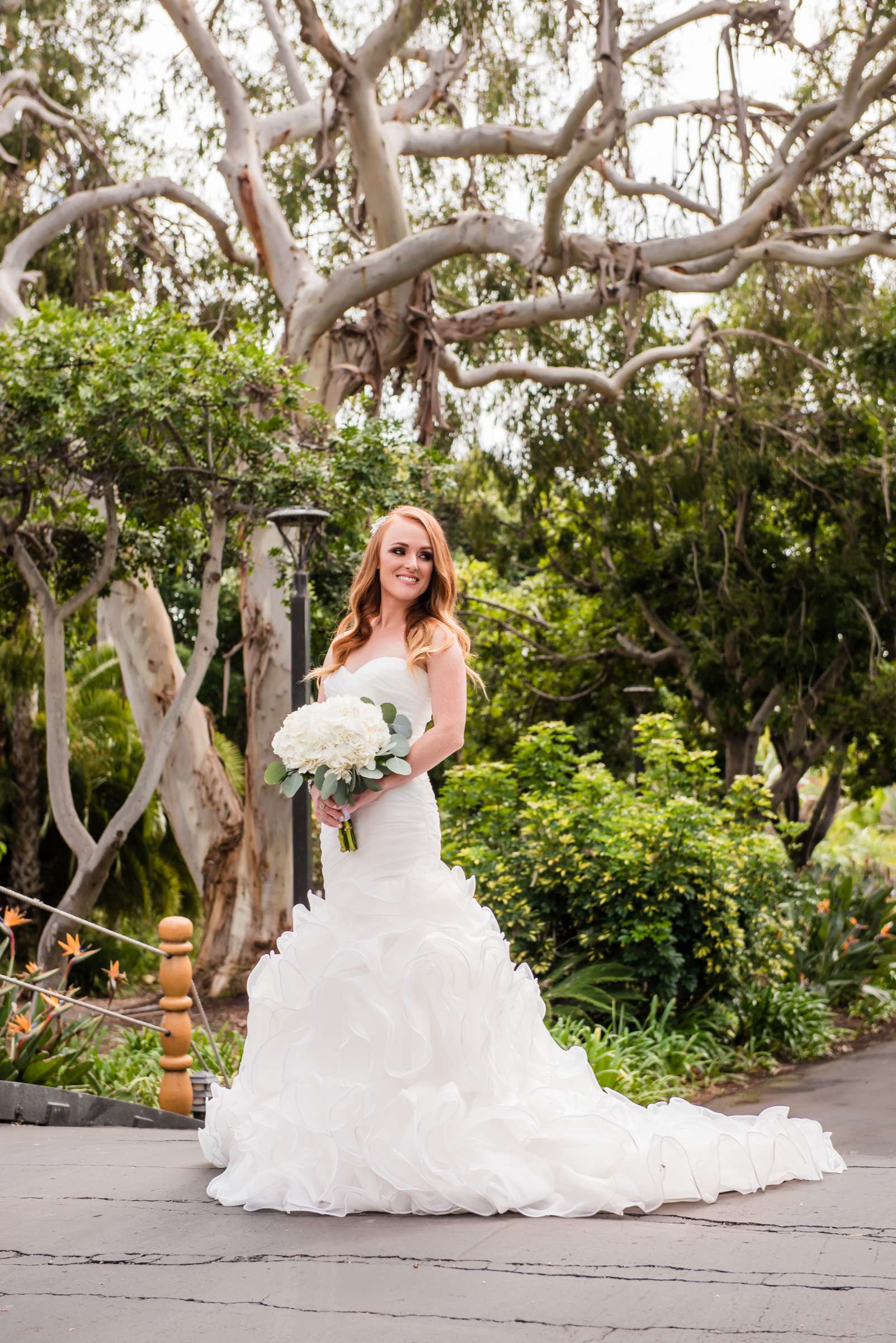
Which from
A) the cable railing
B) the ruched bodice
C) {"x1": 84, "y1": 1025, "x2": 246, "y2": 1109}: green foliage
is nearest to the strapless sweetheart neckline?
the ruched bodice

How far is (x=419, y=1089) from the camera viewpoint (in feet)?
12.6

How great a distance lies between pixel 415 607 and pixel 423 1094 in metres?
1.56

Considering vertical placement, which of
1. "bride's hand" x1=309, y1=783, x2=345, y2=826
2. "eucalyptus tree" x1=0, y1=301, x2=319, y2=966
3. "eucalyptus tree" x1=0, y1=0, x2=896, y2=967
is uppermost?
"eucalyptus tree" x1=0, y1=0, x2=896, y2=967

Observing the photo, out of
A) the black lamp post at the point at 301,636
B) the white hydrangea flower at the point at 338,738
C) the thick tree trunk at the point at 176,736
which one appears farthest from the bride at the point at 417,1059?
the thick tree trunk at the point at 176,736

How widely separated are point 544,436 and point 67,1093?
10.7 meters

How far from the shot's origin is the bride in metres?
3.69

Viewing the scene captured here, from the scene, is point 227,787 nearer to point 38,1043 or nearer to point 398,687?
point 38,1043

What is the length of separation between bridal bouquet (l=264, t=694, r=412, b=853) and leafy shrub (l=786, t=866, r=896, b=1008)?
8160 millimetres

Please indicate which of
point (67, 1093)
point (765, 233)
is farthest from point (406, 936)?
point (765, 233)

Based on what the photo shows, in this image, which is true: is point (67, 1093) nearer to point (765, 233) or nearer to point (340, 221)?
point (340, 221)

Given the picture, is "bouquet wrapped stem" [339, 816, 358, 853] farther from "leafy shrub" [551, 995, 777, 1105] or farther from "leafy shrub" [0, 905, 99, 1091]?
"leafy shrub" [551, 995, 777, 1105]

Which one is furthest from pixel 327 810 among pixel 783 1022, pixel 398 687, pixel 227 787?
pixel 227 787

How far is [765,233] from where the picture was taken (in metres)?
15.1

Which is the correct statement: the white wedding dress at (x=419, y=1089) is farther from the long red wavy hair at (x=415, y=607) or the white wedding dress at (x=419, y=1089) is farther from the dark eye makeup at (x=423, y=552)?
the dark eye makeup at (x=423, y=552)
